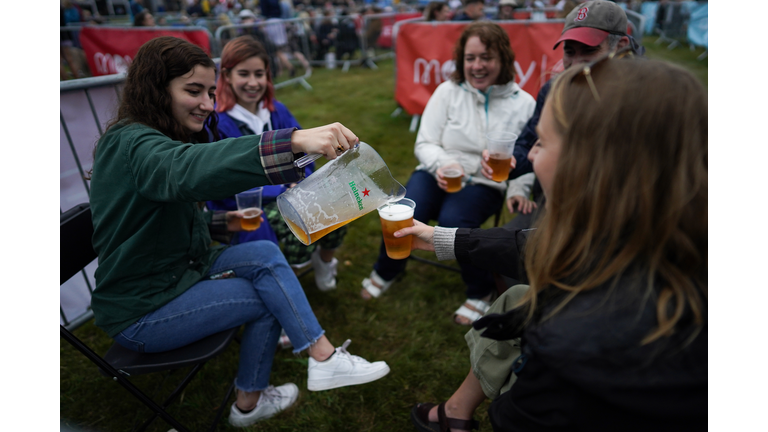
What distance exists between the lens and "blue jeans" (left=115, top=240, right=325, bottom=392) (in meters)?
1.95

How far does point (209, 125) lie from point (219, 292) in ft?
3.36

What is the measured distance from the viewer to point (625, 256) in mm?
1127

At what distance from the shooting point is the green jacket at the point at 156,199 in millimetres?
1443

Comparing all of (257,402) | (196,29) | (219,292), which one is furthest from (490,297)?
(196,29)

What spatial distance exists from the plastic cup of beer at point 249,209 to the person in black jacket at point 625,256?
1.83 m

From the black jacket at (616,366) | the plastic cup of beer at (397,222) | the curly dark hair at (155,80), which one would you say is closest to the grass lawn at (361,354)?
the plastic cup of beer at (397,222)

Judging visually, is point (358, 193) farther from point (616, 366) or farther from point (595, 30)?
point (595, 30)

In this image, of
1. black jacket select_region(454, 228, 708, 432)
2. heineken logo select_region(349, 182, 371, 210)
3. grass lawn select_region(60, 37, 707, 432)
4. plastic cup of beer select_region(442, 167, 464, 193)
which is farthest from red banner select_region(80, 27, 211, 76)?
black jacket select_region(454, 228, 708, 432)

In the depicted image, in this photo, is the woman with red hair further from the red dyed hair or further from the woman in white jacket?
the woman in white jacket

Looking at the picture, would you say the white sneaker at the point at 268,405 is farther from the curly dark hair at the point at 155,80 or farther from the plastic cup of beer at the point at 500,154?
the plastic cup of beer at the point at 500,154

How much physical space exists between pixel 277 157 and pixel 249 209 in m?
1.25

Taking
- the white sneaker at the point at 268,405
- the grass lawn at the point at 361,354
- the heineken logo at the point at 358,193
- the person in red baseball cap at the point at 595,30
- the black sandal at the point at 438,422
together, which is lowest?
the grass lawn at the point at 361,354

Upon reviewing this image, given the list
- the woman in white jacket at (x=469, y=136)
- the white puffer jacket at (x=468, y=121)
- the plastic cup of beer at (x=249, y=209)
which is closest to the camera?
the plastic cup of beer at (x=249, y=209)

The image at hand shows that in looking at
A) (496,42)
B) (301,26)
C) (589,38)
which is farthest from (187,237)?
(301,26)
